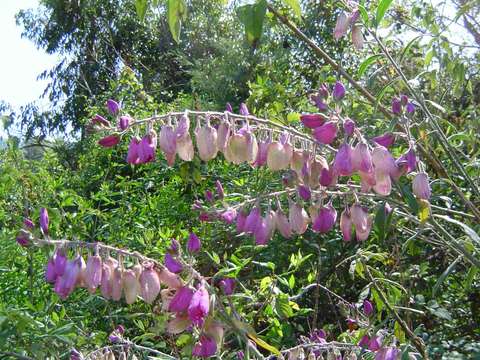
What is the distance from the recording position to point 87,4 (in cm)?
1617

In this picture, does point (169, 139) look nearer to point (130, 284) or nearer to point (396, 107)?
point (130, 284)

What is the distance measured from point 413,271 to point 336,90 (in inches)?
61.7

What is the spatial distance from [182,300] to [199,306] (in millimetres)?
50

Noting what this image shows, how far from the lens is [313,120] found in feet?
3.98

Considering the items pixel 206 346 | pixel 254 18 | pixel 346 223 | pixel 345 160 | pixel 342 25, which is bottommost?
pixel 206 346

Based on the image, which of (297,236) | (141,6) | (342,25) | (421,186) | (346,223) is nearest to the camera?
(141,6)

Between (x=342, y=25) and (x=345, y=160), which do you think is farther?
(x=342, y=25)

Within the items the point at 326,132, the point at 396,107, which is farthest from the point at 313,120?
the point at 396,107

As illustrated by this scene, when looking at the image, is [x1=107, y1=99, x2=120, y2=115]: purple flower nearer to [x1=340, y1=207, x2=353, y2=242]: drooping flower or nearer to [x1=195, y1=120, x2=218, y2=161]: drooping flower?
[x1=195, y1=120, x2=218, y2=161]: drooping flower

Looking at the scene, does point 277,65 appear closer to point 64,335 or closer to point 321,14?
point 321,14

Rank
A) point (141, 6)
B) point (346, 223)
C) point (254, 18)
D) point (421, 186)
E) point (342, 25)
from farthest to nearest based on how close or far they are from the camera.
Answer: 1. point (342, 25)
2. point (346, 223)
3. point (421, 186)
4. point (141, 6)
5. point (254, 18)

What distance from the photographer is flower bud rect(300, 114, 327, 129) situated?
1209mm

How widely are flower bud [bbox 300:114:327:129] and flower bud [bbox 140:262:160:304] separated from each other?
44 centimetres

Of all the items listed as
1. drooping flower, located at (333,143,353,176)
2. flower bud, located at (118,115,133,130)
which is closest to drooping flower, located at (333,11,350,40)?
drooping flower, located at (333,143,353,176)
